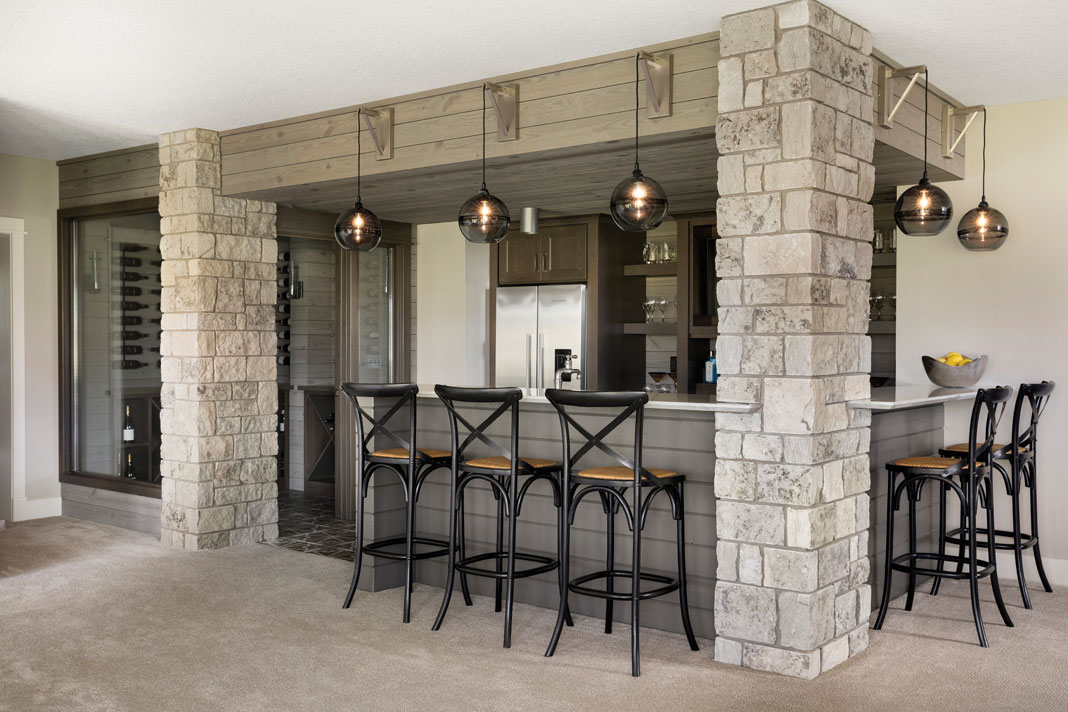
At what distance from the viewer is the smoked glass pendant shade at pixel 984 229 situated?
16.9 feet

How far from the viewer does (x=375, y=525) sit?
4887 millimetres

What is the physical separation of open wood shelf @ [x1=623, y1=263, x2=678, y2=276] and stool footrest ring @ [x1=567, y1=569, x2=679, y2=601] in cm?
322

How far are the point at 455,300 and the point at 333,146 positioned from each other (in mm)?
2475

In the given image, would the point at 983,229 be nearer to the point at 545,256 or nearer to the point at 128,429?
the point at 545,256

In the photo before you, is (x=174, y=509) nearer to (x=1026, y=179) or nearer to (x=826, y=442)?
(x=826, y=442)

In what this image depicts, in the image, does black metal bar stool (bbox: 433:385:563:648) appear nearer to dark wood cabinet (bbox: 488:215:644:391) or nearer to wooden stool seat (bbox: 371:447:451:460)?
wooden stool seat (bbox: 371:447:451:460)

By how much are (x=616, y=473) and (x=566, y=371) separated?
336 cm

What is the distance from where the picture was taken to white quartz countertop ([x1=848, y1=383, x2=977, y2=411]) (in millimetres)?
3816

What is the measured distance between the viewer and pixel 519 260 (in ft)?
24.7

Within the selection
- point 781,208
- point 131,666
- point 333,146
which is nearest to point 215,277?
point 333,146

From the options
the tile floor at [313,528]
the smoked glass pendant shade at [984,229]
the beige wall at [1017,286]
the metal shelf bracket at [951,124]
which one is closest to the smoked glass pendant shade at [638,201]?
the metal shelf bracket at [951,124]

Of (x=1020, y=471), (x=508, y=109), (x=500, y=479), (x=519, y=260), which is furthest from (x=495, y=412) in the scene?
(x=519, y=260)

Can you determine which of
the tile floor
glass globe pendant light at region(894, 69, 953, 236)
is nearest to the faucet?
the tile floor

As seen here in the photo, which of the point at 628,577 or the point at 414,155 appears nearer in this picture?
the point at 628,577
